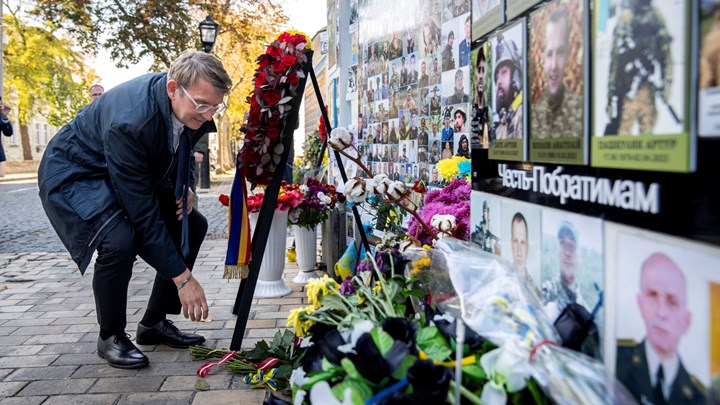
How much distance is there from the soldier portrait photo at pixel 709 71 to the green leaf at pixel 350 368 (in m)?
0.81

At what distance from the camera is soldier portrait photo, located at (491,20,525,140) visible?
171 cm

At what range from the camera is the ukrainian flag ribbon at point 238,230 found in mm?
3990

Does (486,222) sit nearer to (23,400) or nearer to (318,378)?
(318,378)

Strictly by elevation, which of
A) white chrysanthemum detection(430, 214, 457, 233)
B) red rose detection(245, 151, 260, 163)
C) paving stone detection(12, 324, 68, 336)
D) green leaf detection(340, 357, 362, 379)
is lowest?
paving stone detection(12, 324, 68, 336)

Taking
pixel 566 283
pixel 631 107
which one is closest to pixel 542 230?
pixel 566 283

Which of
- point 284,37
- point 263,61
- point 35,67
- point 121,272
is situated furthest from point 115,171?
point 35,67

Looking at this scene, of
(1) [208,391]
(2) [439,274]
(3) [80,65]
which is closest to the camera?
(2) [439,274]

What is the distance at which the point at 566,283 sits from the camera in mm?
1560

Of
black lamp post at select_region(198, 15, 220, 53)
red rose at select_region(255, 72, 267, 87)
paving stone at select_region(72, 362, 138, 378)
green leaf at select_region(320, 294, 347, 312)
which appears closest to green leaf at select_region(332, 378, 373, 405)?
green leaf at select_region(320, 294, 347, 312)

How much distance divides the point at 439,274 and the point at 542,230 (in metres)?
0.30

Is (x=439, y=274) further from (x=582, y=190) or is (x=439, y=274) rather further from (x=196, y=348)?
(x=196, y=348)

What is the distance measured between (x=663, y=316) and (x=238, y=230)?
3.13 m

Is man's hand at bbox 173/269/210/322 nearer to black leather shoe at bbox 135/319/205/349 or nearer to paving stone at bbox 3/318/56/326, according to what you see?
black leather shoe at bbox 135/319/205/349

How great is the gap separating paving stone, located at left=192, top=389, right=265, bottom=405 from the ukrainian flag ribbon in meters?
1.08
